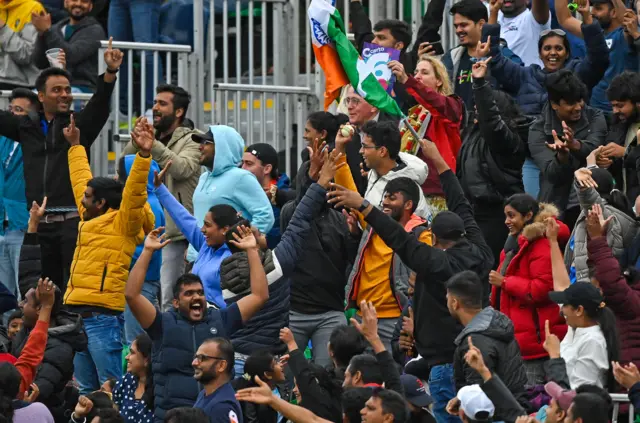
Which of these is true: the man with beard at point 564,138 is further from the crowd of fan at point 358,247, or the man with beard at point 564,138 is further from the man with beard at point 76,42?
the man with beard at point 76,42

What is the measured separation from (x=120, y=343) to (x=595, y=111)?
420cm

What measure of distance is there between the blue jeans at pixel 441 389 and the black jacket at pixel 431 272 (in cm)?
6

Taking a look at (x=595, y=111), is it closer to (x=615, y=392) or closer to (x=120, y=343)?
(x=615, y=392)

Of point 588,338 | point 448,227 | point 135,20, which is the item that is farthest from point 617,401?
point 135,20

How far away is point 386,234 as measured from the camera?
37.2 feet

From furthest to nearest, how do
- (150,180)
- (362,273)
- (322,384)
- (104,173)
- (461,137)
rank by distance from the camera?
1. (104,173)
2. (461,137)
3. (150,180)
4. (362,273)
5. (322,384)

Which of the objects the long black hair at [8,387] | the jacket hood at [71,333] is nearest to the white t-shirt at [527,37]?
the jacket hood at [71,333]

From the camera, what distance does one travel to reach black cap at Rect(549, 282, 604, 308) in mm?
11039

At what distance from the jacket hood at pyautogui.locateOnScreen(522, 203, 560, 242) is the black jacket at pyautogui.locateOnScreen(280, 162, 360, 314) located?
1381 mm

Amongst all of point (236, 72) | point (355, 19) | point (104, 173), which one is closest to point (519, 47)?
point (355, 19)

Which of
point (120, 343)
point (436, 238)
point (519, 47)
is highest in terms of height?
point (519, 47)

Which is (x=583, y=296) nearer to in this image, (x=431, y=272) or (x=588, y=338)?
(x=588, y=338)

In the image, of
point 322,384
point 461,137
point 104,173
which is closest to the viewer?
point 322,384

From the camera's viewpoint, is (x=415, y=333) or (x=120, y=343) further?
(x=120, y=343)
